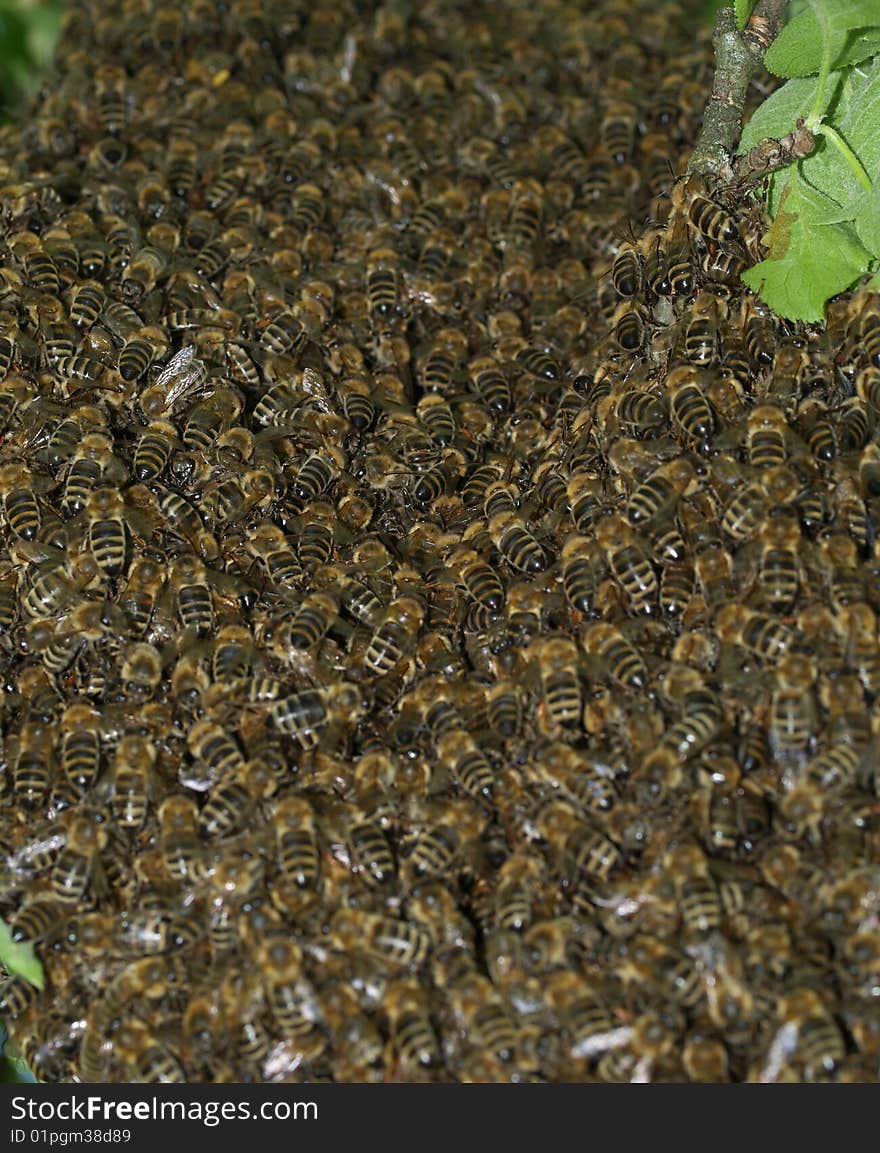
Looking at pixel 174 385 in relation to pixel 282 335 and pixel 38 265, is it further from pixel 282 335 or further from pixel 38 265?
pixel 38 265

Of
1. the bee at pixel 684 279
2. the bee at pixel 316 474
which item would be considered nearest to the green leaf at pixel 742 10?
the bee at pixel 684 279

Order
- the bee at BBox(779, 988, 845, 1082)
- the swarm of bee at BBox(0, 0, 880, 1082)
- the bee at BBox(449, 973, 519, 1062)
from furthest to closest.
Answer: the swarm of bee at BBox(0, 0, 880, 1082), the bee at BBox(449, 973, 519, 1062), the bee at BBox(779, 988, 845, 1082)

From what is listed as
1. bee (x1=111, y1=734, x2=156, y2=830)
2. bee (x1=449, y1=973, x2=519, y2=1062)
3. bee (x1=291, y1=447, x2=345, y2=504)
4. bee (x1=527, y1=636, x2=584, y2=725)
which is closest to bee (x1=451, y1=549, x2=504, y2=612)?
bee (x1=527, y1=636, x2=584, y2=725)

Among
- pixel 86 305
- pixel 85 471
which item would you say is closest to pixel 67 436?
pixel 85 471

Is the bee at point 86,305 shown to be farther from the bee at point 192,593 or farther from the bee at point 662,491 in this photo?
the bee at point 662,491

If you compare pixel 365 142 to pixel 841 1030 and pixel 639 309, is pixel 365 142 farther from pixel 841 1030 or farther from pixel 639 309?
pixel 841 1030

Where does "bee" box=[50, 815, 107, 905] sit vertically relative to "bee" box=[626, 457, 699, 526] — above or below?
below

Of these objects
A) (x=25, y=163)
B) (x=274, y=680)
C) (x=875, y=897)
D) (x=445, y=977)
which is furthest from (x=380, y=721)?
(x=25, y=163)

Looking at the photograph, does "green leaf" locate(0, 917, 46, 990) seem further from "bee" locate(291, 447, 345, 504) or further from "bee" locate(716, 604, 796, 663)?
"bee" locate(716, 604, 796, 663)
